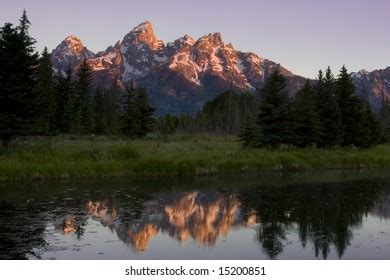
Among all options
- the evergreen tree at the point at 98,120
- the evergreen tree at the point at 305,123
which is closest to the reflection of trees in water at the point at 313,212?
the evergreen tree at the point at 305,123

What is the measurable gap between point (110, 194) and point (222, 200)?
503 cm

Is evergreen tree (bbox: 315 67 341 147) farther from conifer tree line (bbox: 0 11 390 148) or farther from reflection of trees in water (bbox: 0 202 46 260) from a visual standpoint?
reflection of trees in water (bbox: 0 202 46 260)

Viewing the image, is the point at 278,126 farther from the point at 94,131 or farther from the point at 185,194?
the point at 94,131

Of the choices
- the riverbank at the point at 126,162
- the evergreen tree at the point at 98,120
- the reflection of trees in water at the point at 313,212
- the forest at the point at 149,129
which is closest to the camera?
the reflection of trees in water at the point at 313,212

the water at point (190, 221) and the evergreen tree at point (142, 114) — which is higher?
the evergreen tree at point (142, 114)

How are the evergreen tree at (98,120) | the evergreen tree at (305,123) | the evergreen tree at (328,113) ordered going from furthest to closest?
the evergreen tree at (98,120) → the evergreen tree at (328,113) → the evergreen tree at (305,123)

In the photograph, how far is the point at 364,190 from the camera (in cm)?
2548

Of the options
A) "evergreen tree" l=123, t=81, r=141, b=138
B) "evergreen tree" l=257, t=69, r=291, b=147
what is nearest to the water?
"evergreen tree" l=257, t=69, r=291, b=147

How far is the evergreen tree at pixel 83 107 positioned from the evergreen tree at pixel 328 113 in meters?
32.4

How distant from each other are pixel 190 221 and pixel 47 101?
4580 centimetres

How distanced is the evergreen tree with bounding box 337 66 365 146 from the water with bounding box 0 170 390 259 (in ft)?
86.4

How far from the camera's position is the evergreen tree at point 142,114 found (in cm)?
5659

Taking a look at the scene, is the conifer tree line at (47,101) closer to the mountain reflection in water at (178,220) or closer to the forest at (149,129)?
the forest at (149,129)
